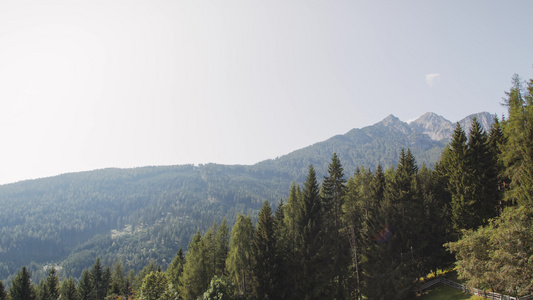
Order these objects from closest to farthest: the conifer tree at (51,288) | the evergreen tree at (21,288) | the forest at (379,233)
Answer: the forest at (379,233) < the evergreen tree at (21,288) < the conifer tree at (51,288)

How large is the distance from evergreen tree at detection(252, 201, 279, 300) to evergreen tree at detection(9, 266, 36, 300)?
53.5m

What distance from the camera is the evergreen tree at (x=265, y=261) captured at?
38094 millimetres

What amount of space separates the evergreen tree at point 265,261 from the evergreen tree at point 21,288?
53.5 metres

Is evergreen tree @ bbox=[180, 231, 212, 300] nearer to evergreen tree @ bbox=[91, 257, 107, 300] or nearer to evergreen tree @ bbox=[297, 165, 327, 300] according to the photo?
evergreen tree @ bbox=[297, 165, 327, 300]

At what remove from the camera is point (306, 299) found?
37812mm

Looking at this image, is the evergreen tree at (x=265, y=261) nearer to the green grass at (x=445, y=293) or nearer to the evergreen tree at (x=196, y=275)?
the evergreen tree at (x=196, y=275)

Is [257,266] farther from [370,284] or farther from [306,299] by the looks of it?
[370,284]

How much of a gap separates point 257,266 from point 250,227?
6011mm

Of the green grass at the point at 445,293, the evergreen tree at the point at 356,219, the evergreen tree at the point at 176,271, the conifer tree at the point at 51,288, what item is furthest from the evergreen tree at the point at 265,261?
the conifer tree at the point at 51,288

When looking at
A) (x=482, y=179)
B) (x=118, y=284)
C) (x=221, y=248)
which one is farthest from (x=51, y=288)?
(x=482, y=179)

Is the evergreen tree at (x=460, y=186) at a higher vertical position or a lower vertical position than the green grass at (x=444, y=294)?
higher

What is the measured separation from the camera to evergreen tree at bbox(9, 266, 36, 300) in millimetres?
58969

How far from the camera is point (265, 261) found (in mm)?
38969

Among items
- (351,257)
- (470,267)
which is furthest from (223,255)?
(470,267)
